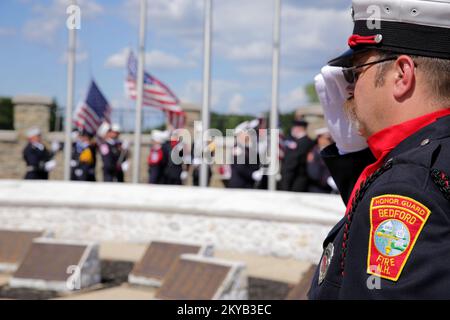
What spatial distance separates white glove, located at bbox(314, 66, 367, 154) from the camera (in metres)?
2.16

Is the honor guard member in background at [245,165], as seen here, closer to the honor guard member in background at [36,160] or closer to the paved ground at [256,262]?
the paved ground at [256,262]

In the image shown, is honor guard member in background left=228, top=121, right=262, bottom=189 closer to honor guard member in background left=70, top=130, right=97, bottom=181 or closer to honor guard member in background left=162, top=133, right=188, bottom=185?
honor guard member in background left=162, top=133, right=188, bottom=185

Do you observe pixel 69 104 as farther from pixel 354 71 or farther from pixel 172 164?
pixel 354 71

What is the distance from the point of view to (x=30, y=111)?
2005 cm

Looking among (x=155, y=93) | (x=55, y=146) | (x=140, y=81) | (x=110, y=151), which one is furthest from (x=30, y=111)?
(x=140, y=81)

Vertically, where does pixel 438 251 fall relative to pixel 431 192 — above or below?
below

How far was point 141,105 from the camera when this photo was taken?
1286 centimetres

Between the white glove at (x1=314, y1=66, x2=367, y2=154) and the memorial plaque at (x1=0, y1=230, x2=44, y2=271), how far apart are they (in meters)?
6.23

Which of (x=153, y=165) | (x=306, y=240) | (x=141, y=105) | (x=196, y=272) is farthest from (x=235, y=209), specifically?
(x=153, y=165)

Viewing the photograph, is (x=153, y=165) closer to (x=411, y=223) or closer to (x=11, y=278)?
(x=11, y=278)

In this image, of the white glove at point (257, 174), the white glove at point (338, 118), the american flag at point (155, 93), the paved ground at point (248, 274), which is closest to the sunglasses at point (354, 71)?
the white glove at point (338, 118)

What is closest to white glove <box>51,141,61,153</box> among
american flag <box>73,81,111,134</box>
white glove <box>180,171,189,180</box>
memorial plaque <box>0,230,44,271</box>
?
american flag <box>73,81,111,134</box>

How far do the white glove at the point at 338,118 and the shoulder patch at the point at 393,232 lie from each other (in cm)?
73

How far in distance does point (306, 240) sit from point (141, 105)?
5.34m
